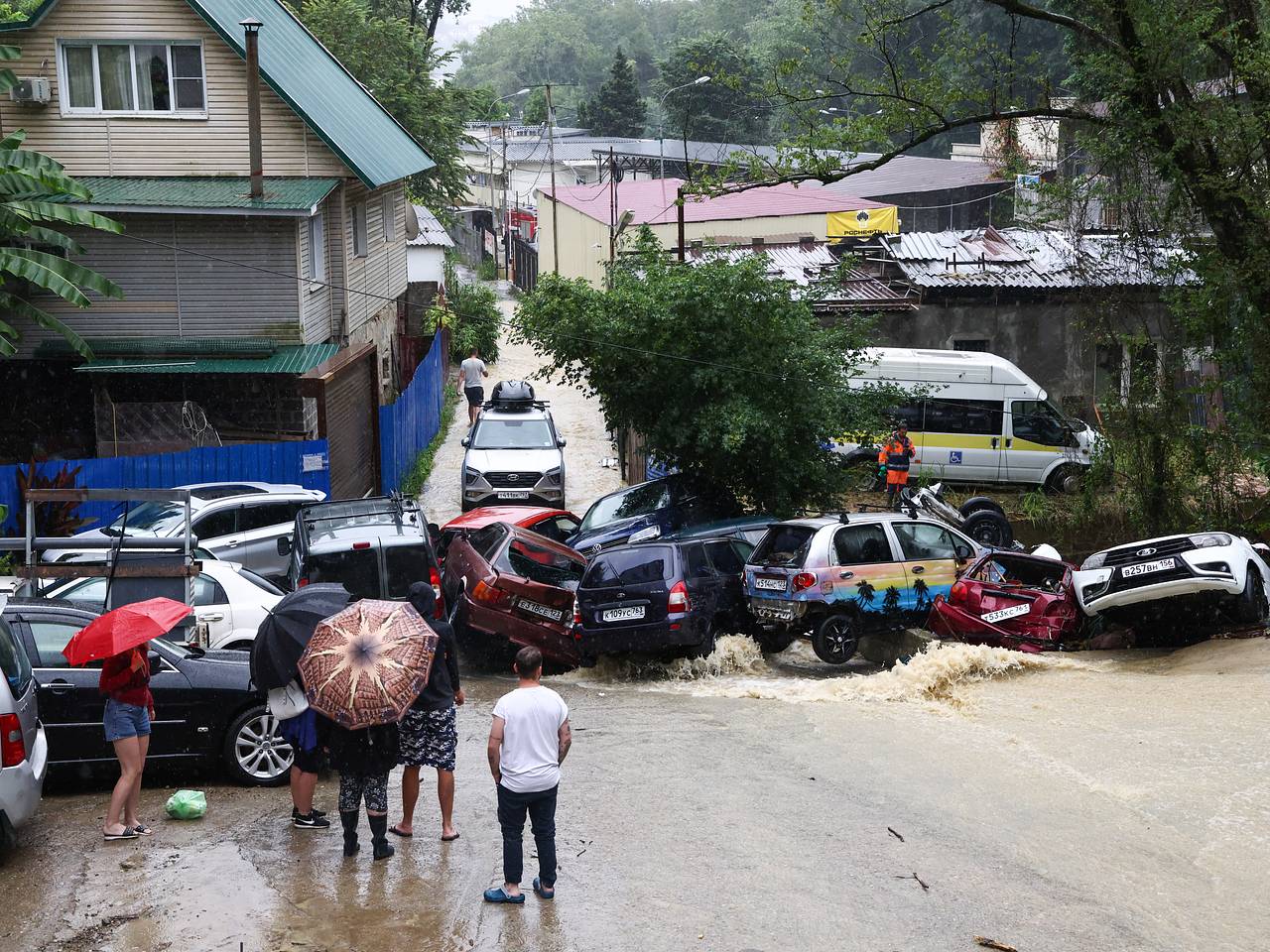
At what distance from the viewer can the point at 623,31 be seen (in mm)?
147000

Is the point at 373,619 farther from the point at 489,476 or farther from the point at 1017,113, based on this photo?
the point at 489,476

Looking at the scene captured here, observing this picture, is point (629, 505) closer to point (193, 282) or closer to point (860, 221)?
point (193, 282)

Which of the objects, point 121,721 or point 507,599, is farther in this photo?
point 507,599

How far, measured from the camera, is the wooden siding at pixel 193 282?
70.0 ft

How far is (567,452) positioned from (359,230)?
6791mm

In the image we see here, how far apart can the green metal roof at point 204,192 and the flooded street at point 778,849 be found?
11.2 metres

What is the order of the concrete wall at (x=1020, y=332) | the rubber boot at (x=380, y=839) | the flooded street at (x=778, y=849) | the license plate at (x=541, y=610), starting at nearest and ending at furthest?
the flooded street at (x=778, y=849), the rubber boot at (x=380, y=839), the license plate at (x=541, y=610), the concrete wall at (x=1020, y=332)

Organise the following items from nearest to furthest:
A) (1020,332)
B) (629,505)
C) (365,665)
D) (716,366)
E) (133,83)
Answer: (365,665) < (716,366) < (629,505) < (133,83) < (1020,332)

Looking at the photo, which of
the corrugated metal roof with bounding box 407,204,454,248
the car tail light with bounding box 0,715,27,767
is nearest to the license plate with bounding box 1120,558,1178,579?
the car tail light with bounding box 0,715,27,767

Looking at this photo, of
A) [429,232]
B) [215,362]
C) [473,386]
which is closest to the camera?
[215,362]

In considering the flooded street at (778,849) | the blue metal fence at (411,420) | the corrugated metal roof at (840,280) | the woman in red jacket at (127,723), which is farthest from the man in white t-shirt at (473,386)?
the woman in red jacket at (127,723)

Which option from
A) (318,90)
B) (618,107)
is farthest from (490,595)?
(618,107)

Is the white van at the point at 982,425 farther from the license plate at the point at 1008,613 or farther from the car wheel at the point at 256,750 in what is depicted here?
the car wheel at the point at 256,750

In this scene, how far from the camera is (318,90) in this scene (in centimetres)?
2423
